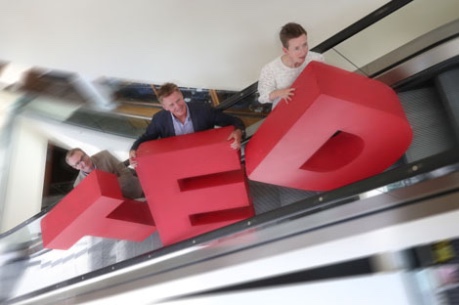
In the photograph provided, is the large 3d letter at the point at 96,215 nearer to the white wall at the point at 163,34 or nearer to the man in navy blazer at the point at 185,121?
the man in navy blazer at the point at 185,121

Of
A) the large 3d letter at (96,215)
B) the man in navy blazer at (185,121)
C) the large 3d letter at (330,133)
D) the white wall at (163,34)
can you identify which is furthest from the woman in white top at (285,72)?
the large 3d letter at (96,215)

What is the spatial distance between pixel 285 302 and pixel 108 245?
2.09 m

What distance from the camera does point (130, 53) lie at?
12.6 feet

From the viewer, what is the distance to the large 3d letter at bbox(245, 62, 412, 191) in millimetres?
1921

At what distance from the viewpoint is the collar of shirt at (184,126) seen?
272 centimetres

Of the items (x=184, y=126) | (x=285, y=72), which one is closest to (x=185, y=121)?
(x=184, y=126)

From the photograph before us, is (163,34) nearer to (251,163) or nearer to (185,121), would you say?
(185,121)

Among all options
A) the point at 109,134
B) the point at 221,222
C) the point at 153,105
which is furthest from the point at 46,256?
the point at 221,222

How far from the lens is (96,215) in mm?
2879

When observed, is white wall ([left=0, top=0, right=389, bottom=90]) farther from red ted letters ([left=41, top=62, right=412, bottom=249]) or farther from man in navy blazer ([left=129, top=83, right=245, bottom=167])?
red ted letters ([left=41, top=62, right=412, bottom=249])

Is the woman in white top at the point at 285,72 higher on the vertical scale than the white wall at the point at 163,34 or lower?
lower

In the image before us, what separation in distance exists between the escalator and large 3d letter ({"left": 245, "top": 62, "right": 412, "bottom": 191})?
0.20 metres

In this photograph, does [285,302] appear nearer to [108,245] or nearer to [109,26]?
[108,245]

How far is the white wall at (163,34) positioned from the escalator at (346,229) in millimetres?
473
